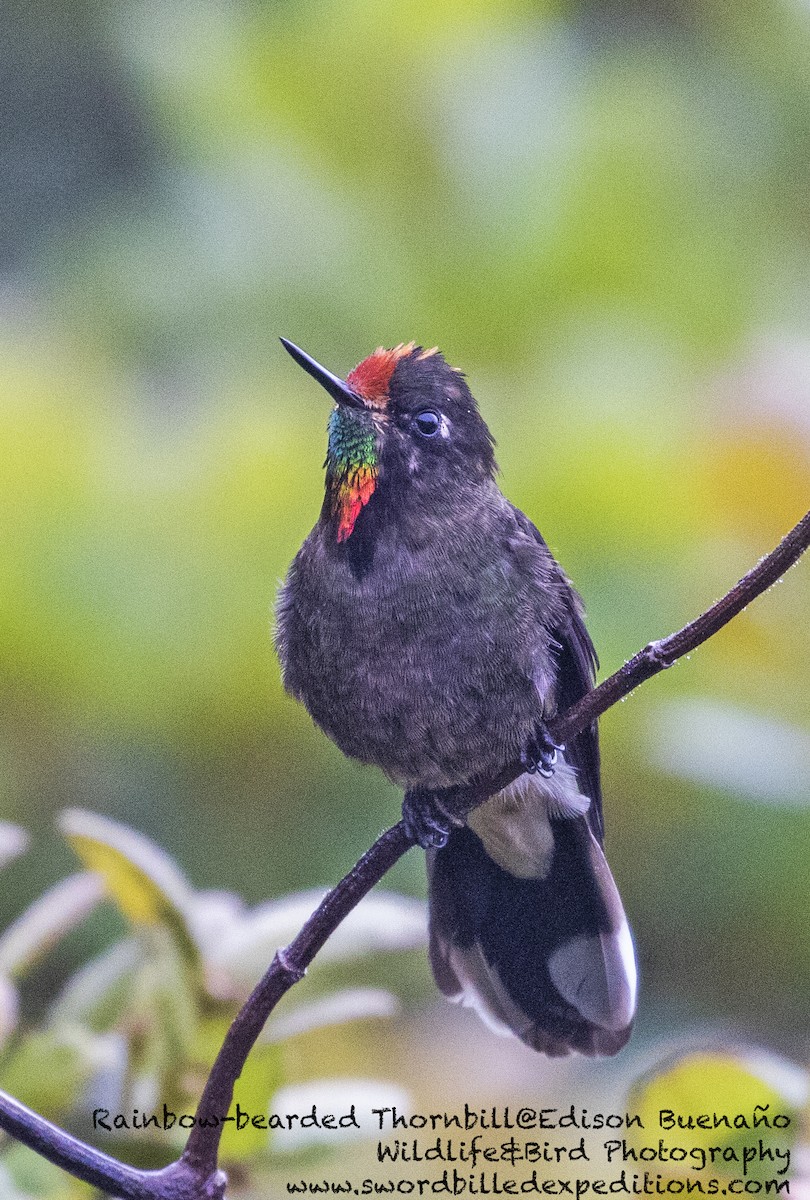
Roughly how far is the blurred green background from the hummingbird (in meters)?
0.13

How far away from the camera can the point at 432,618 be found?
31.0 inches

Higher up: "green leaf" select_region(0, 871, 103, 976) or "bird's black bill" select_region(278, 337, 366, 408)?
"bird's black bill" select_region(278, 337, 366, 408)

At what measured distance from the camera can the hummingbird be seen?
76 cm

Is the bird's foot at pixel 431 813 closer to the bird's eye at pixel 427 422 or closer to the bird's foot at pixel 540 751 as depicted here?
the bird's foot at pixel 540 751

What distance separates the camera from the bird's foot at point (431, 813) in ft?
2.82

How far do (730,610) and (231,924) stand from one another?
1.21 feet

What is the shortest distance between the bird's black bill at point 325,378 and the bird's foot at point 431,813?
11.2 inches

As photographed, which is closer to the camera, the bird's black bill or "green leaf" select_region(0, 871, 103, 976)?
the bird's black bill

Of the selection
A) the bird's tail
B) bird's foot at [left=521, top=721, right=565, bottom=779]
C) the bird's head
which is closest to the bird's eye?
the bird's head

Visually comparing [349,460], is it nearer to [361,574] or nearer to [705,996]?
[361,574]

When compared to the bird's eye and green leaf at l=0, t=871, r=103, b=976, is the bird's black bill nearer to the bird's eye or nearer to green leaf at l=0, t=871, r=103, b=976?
the bird's eye

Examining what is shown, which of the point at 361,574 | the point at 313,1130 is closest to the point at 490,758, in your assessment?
the point at 361,574

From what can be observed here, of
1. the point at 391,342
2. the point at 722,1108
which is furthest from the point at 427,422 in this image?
the point at 391,342

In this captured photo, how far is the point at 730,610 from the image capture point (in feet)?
1.55
